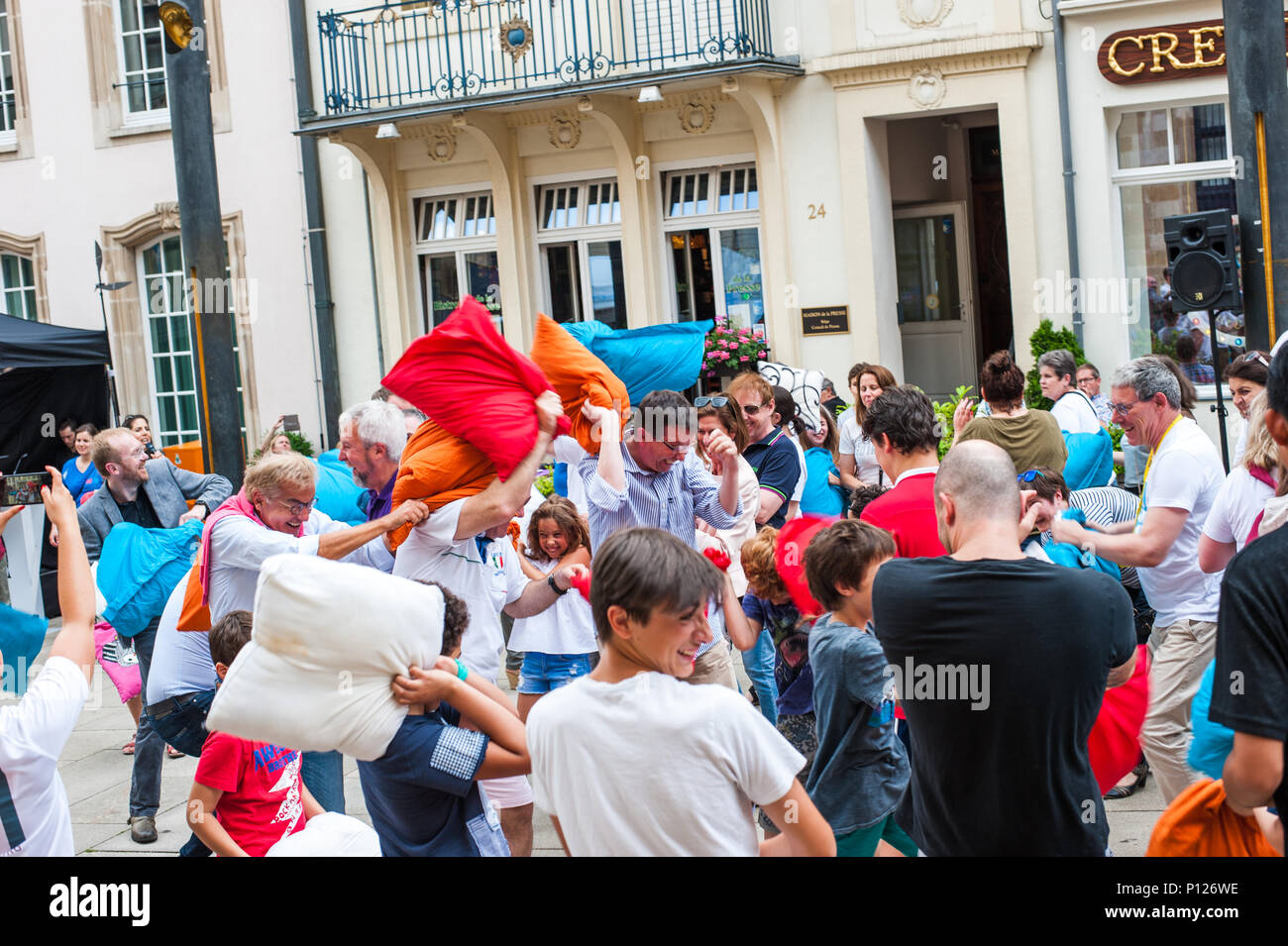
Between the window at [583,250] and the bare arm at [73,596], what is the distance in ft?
41.1

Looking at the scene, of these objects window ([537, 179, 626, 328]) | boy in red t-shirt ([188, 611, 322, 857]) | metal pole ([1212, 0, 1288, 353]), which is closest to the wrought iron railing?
window ([537, 179, 626, 328])

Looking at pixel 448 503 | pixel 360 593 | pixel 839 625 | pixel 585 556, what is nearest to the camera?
pixel 360 593

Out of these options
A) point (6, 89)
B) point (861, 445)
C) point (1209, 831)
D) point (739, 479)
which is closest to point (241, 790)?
point (739, 479)

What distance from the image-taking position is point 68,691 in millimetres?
3180

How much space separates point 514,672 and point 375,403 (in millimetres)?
3517

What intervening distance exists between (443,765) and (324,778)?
2.09 m

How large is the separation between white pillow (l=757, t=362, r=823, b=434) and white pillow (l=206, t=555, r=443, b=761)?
477 cm

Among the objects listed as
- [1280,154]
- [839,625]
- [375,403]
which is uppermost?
[1280,154]

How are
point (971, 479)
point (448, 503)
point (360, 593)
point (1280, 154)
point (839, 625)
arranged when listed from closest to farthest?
point (360, 593)
point (971, 479)
point (839, 625)
point (448, 503)
point (1280, 154)

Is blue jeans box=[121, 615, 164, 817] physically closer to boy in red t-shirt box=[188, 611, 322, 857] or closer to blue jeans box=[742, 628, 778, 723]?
boy in red t-shirt box=[188, 611, 322, 857]

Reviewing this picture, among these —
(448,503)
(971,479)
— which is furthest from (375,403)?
(971,479)

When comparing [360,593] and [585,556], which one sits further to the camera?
[585,556]

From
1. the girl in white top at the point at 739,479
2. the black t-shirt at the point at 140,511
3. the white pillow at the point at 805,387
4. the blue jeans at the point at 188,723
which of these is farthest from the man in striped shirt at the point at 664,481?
the black t-shirt at the point at 140,511
